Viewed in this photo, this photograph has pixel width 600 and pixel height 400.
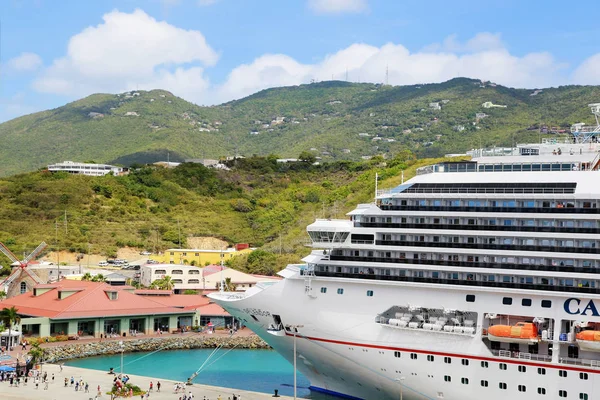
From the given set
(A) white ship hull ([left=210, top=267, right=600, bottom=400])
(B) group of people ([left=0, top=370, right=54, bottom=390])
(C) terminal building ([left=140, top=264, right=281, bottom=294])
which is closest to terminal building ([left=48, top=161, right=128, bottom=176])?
(C) terminal building ([left=140, top=264, right=281, bottom=294])

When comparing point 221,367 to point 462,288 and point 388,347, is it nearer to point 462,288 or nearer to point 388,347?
point 388,347

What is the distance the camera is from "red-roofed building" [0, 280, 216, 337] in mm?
47219

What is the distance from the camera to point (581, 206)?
26.0 meters

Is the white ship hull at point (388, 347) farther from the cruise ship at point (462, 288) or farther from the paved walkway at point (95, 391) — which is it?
the paved walkway at point (95, 391)

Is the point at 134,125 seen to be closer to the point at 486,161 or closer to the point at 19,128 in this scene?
the point at 19,128

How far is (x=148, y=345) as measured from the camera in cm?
4731

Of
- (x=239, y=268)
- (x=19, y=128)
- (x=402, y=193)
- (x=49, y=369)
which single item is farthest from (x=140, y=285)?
(x=19, y=128)

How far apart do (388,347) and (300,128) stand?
532 ft

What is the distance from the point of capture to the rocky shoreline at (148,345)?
43.8 metres

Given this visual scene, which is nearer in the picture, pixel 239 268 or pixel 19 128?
pixel 239 268

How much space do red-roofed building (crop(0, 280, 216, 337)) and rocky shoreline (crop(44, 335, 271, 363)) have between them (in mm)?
2168

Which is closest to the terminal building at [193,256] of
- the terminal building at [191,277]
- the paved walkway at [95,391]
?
the terminal building at [191,277]

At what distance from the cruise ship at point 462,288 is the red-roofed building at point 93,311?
20.8 m

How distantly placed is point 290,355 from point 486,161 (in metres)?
11.2
